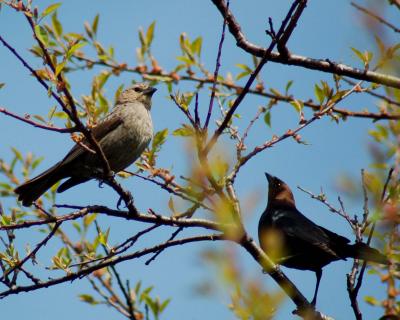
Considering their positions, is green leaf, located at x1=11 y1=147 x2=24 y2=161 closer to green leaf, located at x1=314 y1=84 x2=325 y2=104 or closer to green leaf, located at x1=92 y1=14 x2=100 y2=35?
green leaf, located at x1=92 y1=14 x2=100 y2=35

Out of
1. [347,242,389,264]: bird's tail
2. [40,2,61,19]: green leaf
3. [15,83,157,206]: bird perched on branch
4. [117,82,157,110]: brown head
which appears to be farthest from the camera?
[117,82,157,110]: brown head

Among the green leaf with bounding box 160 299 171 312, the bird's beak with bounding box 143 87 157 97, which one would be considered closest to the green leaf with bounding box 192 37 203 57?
the green leaf with bounding box 160 299 171 312

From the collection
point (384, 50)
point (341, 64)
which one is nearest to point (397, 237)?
point (384, 50)

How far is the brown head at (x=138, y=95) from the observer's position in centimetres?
727

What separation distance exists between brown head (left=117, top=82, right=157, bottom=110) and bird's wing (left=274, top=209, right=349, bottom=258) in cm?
227

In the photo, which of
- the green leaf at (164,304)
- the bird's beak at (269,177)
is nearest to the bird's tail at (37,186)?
the green leaf at (164,304)

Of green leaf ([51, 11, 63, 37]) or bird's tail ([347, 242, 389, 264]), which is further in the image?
green leaf ([51, 11, 63, 37])

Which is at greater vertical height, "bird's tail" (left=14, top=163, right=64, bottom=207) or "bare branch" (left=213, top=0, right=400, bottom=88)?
"bird's tail" (left=14, top=163, right=64, bottom=207)

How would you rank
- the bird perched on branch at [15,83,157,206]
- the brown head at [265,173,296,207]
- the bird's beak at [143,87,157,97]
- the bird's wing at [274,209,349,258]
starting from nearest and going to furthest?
1. the bird's wing at [274,209,349,258]
2. the bird perched on branch at [15,83,157,206]
3. the brown head at [265,173,296,207]
4. the bird's beak at [143,87,157,97]

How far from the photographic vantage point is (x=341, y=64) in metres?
3.81

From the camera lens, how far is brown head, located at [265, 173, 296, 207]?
700 centimetres

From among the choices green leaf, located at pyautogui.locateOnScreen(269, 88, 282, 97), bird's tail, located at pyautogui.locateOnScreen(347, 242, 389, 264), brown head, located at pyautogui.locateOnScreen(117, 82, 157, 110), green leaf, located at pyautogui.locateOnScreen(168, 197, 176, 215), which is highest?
brown head, located at pyautogui.locateOnScreen(117, 82, 157, 110)

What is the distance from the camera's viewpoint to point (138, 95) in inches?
292

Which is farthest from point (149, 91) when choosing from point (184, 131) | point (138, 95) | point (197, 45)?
point (184, 131)
